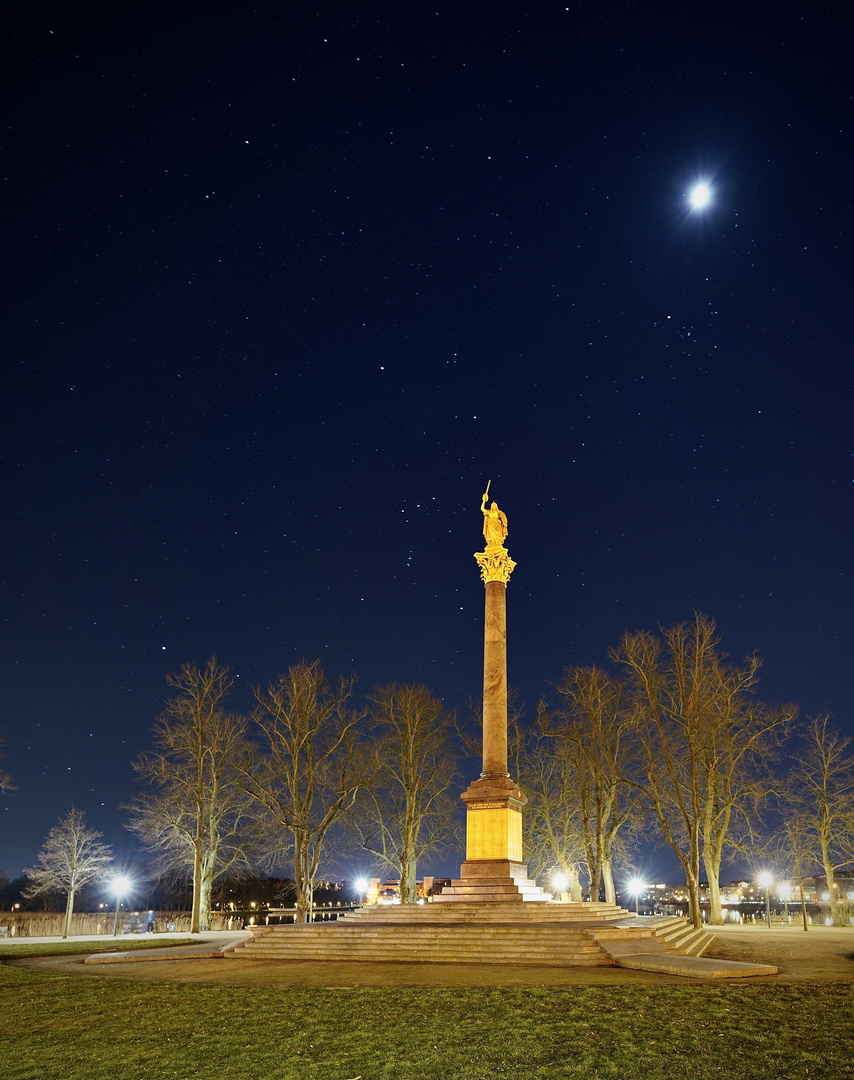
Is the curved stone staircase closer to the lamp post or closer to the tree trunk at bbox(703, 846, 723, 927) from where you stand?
the tree trunk at bbox(703, 846, 723, 927)

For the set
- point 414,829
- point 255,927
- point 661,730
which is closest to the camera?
point 255,927

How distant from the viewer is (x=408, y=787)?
41.7 meters

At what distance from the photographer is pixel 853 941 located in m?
27.9

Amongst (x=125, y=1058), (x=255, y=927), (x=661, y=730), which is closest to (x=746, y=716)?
(x=661, y=730)

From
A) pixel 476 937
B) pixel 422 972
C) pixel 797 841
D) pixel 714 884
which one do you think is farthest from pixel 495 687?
pixel 797 841

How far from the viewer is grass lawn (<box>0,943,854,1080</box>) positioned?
28.6 feet

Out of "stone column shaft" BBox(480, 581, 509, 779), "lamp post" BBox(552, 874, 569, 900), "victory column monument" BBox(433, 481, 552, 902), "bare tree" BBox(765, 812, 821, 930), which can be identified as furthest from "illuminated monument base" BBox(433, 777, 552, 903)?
"bare tree" BBox(765, 812, 821, 930)

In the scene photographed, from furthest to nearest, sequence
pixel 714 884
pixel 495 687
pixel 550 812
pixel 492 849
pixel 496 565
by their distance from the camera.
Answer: pixel 550 812
pixel 714 884
pixel 496 565
pixel 495 687
pixel 492 849

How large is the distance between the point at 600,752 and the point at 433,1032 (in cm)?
3072

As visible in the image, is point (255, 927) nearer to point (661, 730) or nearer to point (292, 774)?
point (292, 774)

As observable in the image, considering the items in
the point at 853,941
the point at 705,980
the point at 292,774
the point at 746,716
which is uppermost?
the point at 746,716

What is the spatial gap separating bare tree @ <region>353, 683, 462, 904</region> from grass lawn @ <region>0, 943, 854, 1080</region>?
2646 cm

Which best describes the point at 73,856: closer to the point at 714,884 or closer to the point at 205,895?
the point at 205,895

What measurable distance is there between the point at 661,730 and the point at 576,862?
17395 mm
